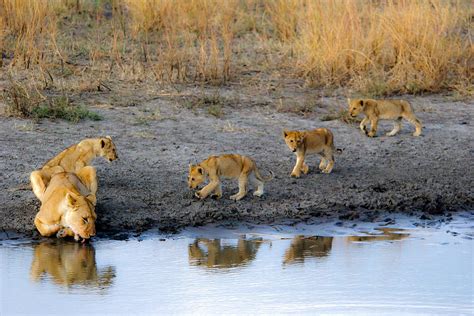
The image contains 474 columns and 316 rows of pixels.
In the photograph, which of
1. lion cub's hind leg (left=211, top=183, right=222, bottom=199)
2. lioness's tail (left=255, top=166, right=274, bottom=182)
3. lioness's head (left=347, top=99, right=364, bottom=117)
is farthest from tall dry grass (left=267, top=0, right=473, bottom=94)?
lion cub's hind leg (left=211, top=183, right=222, bottom=199)

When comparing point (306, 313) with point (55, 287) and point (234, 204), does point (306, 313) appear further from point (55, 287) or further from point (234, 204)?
point (234, 204)

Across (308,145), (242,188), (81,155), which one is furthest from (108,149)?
(308,145)

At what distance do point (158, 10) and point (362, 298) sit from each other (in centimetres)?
937

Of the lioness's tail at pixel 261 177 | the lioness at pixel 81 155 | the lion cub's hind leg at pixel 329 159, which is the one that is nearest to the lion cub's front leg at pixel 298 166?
the lion cub's hind leg at pixel 329 159

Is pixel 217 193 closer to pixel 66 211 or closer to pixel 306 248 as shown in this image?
pixel 306 248

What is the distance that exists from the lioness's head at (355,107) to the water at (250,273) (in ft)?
10.4

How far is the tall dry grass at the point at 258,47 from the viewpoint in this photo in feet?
48.9

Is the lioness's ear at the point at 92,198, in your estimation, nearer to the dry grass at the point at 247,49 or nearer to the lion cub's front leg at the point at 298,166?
the lion cub's front leg at the point at 298,166

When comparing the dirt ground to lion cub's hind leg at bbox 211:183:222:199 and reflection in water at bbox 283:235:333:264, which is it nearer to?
lion cub's hind leg at bbox 211:183:222:199

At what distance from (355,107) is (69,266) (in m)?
5.32

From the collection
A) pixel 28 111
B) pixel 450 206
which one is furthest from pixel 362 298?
pixel 28 111

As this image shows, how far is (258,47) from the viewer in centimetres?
1647

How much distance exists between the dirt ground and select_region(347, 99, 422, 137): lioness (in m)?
0.15

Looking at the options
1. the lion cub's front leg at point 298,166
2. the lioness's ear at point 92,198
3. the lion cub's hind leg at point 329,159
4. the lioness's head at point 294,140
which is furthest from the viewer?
the lion cub's hind leg at point 329,159
